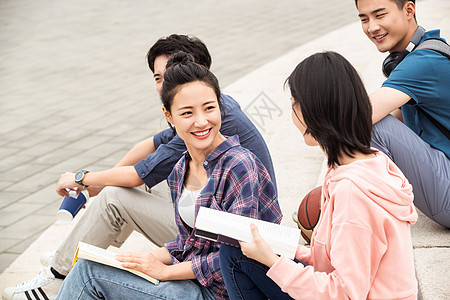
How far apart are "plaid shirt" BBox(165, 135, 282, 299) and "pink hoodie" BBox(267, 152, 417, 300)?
1.55ft

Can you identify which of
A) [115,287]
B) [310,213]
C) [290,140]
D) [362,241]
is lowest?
[290,140]

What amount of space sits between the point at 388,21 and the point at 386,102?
1.49 ft

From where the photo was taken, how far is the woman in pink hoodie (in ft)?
5.75

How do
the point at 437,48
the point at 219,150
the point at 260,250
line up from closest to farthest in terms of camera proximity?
1. the point at 260,250
2. the point at 219,150
3. the point at 437,48

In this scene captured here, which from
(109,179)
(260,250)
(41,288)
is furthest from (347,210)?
(41,288)

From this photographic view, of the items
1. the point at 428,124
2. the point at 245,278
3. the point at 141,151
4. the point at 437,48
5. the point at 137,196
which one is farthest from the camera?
the point at 141,151

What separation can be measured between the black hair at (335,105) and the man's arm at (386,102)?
0.73 metres

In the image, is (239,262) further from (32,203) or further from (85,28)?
(85,28)

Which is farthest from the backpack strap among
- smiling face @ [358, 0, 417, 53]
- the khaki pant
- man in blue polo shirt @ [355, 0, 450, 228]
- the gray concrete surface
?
the khaki pant

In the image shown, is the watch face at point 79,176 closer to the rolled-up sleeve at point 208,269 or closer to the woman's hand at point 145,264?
the woman's hand at point 145,264

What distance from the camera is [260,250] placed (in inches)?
74.2

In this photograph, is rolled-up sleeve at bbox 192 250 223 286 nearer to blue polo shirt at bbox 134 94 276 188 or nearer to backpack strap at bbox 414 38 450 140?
blue polo shirt at bbox 134 94 276 188

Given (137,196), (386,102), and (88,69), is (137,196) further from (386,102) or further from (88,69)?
(88,69)

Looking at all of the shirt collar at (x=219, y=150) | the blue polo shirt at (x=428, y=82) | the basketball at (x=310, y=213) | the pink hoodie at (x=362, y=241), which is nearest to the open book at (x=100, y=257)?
the shirt collar at (x=219, y=150)
